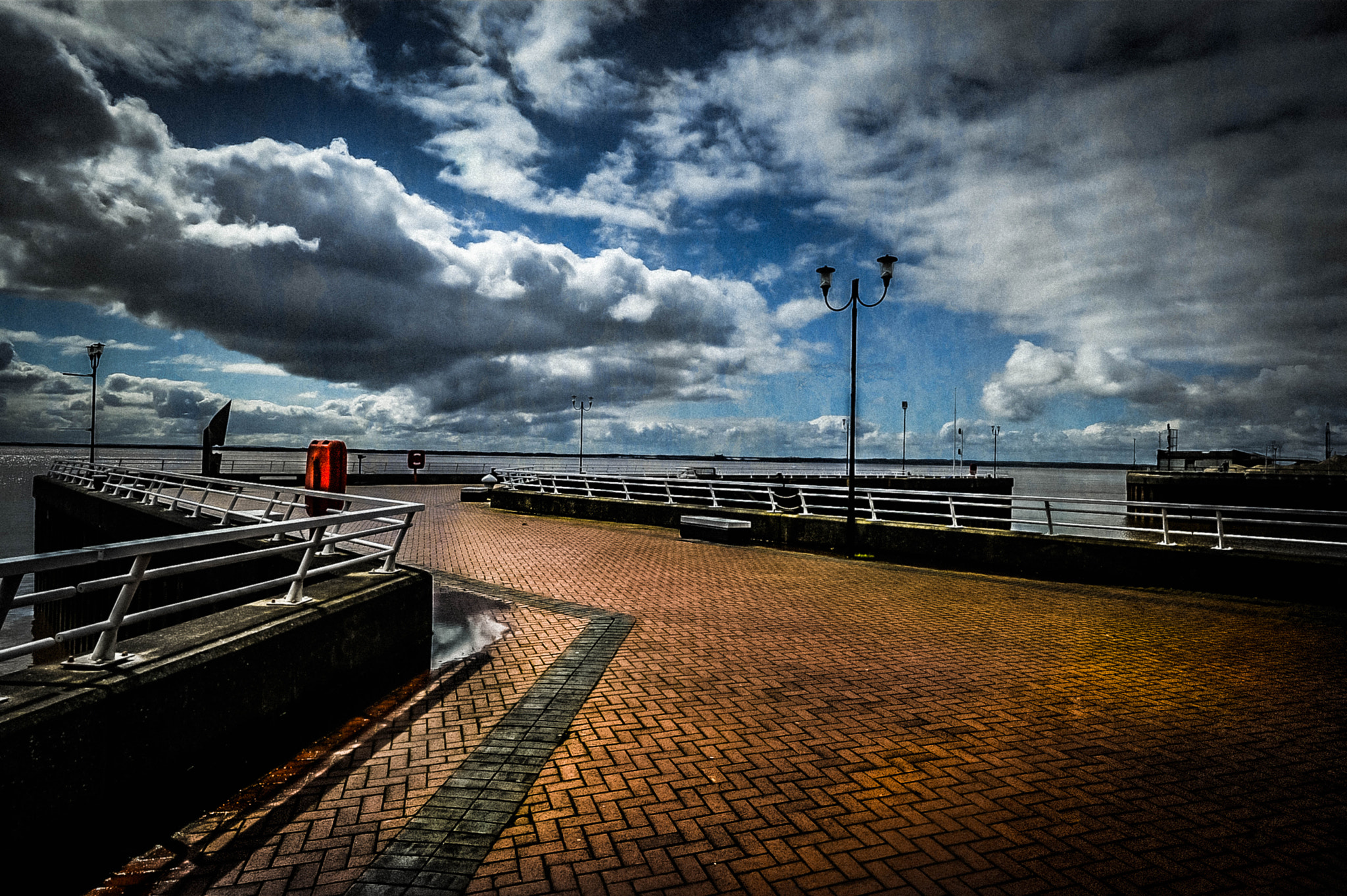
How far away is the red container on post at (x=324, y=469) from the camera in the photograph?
955cm

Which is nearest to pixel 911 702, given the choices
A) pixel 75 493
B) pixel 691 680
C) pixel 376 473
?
pixel 691 680

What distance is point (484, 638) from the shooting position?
7188mm

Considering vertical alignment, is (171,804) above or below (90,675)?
below

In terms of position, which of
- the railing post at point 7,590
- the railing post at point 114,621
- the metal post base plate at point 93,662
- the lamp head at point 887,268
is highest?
the lamp head at point 887,268

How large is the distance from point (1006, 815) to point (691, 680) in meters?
2.75

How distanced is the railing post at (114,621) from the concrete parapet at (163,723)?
3.9 inches

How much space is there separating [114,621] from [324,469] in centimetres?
656

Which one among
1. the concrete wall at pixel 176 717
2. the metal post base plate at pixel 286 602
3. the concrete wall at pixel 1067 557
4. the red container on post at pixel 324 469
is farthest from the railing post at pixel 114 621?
the concrete wall at pixel 1067 557

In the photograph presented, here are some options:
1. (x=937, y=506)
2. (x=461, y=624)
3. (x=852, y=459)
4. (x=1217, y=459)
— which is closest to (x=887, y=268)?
(x=852, y=459)

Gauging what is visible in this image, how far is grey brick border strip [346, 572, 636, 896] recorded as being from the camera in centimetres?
313

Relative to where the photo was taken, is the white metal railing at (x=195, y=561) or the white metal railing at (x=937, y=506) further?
the white metal railing at (x=937, y=506)

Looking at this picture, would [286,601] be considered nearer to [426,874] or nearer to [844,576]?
[426,874]

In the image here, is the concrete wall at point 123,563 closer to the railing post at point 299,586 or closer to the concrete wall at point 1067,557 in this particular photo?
the railing post at point 299,586

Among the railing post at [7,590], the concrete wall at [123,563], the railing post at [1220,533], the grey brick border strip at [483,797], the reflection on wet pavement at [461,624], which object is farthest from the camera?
the railing post at [1220,533]
